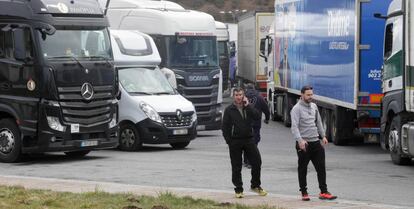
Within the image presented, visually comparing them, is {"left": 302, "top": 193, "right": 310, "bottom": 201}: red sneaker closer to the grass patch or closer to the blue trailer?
the grass patch

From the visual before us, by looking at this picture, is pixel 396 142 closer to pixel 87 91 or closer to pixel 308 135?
pixel 308 135

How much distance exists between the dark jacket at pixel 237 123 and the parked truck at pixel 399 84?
5.36 meters

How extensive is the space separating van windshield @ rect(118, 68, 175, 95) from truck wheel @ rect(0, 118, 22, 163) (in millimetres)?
3986

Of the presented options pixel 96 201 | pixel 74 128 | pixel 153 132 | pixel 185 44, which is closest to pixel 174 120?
pixel 153 132

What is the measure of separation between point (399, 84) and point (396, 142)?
1138mm

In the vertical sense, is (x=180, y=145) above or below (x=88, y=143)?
below

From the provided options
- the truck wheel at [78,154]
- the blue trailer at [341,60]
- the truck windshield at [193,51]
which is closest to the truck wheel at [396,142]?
the blue trailer at [341,60]

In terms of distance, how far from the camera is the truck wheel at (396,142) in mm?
18859

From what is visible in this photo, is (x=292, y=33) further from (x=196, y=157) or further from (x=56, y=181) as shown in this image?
(x=56, y=181)

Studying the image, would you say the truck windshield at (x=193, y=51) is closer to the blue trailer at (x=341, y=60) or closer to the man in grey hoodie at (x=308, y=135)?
the blue trailer at (x=341, y=60)

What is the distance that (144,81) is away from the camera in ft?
75.4

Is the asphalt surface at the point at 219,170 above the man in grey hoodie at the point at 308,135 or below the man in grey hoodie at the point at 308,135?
below

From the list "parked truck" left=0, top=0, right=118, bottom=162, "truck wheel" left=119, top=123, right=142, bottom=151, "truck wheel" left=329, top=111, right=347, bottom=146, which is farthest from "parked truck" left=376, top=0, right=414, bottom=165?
"parked truck" left=0, top=0, right=118, bottom=162

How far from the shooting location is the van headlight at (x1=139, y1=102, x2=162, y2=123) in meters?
21.9
